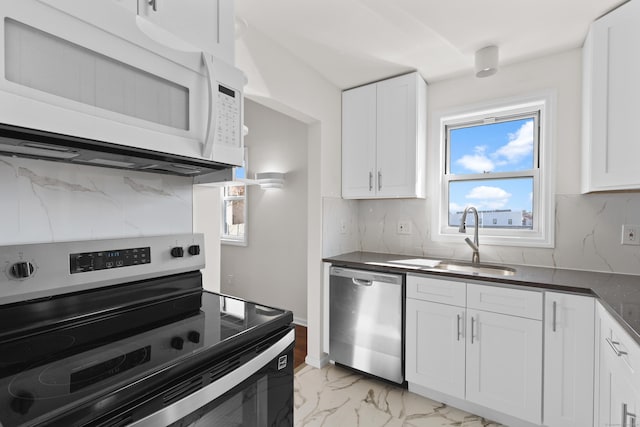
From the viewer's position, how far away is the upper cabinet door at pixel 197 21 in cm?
96

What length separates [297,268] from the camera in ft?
11.4

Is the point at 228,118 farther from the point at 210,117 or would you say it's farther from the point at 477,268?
the point at 477,268

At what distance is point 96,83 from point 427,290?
6.48 ft

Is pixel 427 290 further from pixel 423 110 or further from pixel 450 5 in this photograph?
pixel 450 5

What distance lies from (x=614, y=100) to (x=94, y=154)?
2.41m

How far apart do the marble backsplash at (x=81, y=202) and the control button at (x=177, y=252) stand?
121 millimetres

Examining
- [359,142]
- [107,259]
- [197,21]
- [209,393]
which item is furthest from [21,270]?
[359,142]

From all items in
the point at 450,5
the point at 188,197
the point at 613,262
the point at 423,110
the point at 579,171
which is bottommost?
the point at 613,262

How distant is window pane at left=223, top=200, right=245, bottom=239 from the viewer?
4.03 metres

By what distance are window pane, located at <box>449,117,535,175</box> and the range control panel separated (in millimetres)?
2376

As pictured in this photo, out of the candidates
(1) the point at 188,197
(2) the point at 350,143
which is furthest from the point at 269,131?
(1) the point at 188,197

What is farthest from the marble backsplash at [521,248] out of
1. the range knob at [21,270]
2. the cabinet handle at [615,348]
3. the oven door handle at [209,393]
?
the range knob at [21,270]

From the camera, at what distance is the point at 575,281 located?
1.73 m

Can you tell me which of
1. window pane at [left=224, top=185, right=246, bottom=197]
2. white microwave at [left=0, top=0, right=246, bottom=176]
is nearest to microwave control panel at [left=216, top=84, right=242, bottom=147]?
white microwave at [left=0, top=0, right=246, bottom=176]
